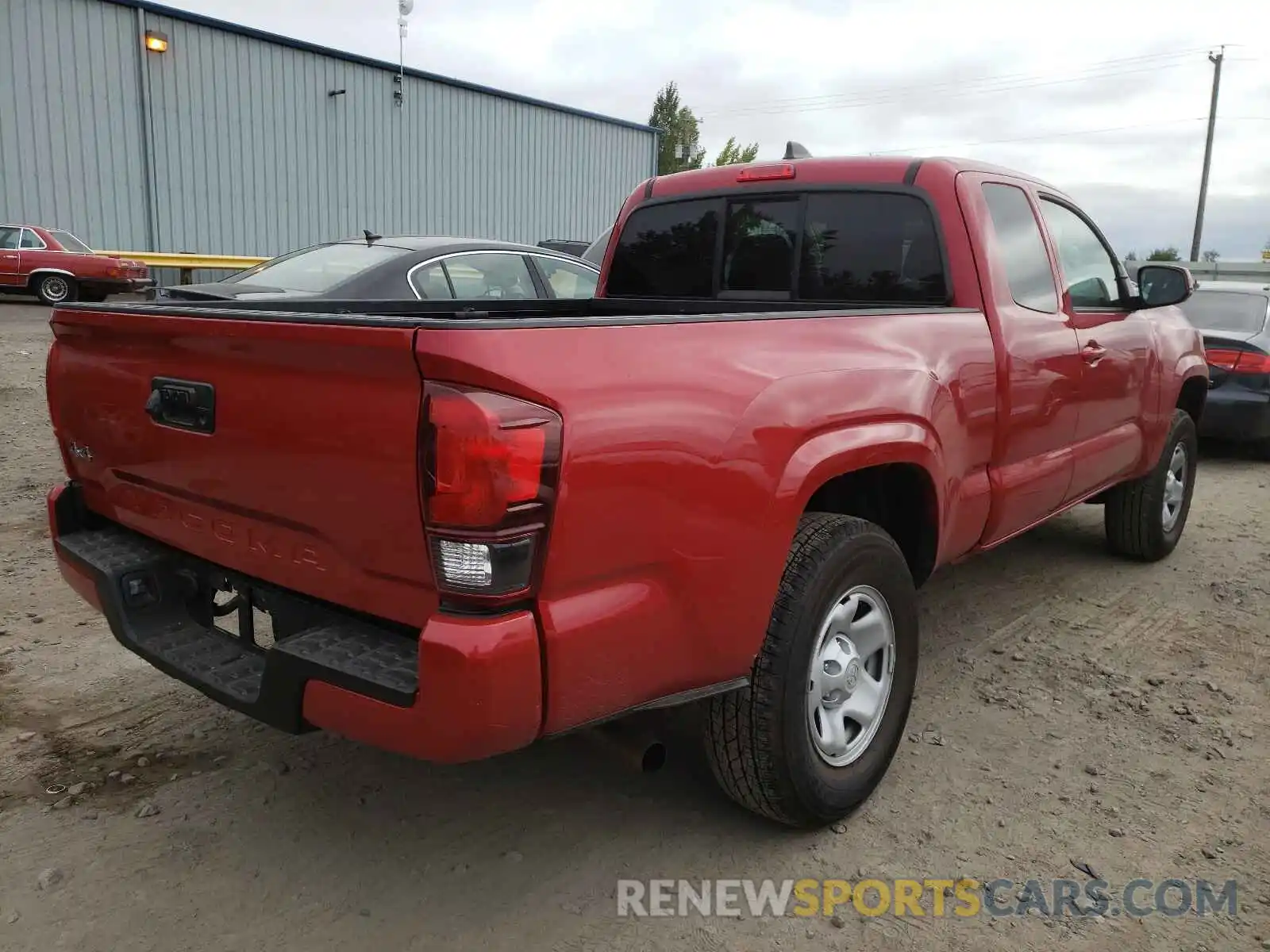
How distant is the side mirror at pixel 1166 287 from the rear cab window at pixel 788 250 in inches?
55.4

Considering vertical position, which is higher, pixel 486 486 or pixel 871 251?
pixel 871 251

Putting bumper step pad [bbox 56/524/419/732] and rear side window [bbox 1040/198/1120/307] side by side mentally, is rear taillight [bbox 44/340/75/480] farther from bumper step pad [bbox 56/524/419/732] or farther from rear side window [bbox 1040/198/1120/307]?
rear side window [bbox 1040/198/1120/307]

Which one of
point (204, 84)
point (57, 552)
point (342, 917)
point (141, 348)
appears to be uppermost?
point (204, 84)

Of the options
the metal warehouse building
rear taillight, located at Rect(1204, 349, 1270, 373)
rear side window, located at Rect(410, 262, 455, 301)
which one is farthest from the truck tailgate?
the metal warehouse building

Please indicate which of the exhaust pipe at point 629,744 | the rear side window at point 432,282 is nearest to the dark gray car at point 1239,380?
the rear side window at point 432,282

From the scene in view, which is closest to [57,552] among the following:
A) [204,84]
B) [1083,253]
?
[1083,253]

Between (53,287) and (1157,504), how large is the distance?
16.1 meters

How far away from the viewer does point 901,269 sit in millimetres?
3615

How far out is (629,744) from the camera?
94.7 inches

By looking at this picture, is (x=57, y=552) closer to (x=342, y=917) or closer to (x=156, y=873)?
(x=156, y=873)

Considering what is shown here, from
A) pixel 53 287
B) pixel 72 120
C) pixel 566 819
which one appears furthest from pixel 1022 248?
pixel 72 120

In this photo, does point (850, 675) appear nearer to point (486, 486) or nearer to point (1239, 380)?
point (486, 486)

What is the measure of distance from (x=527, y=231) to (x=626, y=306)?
842 inches

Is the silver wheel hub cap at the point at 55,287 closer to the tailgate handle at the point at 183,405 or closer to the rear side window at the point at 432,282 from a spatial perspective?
the rear side window at the point at 432,282
